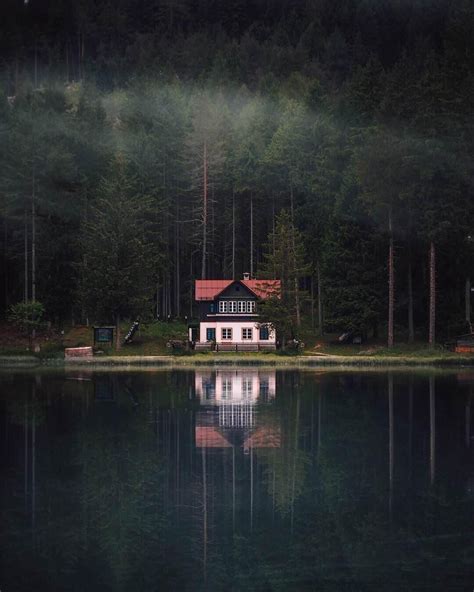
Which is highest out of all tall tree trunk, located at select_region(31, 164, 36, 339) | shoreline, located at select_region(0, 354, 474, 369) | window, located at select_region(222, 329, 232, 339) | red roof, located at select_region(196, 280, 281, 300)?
tall tree trunk, located at select_region(31, 164, 36, 339)

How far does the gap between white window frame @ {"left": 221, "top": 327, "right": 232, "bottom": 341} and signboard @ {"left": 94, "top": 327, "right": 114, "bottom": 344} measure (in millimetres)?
9353

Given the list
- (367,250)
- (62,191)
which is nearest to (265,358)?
(367,250)

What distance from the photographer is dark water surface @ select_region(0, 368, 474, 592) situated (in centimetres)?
2095

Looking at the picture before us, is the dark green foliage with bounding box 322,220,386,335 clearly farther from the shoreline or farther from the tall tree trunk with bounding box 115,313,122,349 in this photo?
the tall tree trunk with bounding box 115,313,122,349

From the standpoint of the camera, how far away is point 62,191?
8894cm

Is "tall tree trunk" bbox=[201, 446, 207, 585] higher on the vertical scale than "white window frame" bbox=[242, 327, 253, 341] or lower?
lower

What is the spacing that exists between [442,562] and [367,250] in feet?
197

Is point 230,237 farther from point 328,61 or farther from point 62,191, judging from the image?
point 328,61

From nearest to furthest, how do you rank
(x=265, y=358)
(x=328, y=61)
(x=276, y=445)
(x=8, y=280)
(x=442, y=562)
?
1. (x=442, y=562)
2. (x=276, y=445)
3. (x=265, y=358)
4. (x=8, y=280)
5. (x=328, y=61)

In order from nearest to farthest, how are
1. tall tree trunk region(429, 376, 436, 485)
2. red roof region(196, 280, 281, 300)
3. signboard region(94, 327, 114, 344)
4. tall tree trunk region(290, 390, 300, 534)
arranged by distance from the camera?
tall tree trunk region(290, 390, 300, 534), tall tree trunk region(429, 376, 436, 485), signboard region(94, 327, 114, 344), red roof region(196, 280, 281, 300)

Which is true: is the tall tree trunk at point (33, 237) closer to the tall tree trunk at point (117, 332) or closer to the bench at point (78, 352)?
the tall tree trunk at point (117, 332)

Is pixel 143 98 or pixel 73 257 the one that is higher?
pixel 143 98

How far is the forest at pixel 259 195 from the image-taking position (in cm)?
7656

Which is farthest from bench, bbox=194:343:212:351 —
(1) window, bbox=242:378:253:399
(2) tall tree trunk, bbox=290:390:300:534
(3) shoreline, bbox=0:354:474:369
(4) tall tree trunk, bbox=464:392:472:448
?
→ (4) tall tree trunk, bbox=464:392:472:448
